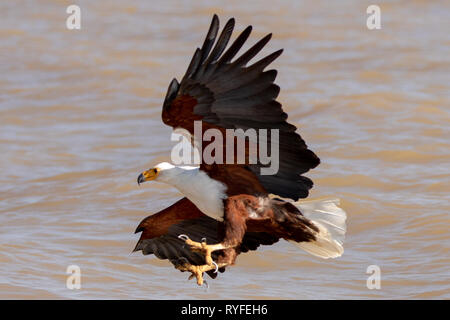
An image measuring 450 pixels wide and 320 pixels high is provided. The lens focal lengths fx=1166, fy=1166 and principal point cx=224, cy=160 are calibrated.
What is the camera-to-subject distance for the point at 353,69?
548 inches

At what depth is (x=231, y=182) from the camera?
22.8 feet

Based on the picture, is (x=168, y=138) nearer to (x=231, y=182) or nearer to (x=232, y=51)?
(x=231, y=182)

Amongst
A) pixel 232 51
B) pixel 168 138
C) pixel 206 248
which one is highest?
pixel 168 138

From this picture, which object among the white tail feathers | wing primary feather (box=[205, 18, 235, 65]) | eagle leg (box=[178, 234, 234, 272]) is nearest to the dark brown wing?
the white tail feathers

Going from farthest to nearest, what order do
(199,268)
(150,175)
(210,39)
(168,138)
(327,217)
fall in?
(168,138)
(327,217)
(150,175)
(199,268)
(210,39)

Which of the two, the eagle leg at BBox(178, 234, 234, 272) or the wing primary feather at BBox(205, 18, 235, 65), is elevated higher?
the wing primary feather at BBox(205, 18, 235, 65)

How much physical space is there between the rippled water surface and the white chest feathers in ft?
5.34

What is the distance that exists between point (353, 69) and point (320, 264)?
5317mm

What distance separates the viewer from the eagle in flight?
21.4 ft

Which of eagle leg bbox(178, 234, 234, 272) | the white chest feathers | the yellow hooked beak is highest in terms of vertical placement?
the yellow hooked beak

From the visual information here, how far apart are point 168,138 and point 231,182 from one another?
5343 mm

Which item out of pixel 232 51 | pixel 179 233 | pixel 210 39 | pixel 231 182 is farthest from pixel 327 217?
pixel 210 39

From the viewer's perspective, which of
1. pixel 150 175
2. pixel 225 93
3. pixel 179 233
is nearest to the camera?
pixel 225 93

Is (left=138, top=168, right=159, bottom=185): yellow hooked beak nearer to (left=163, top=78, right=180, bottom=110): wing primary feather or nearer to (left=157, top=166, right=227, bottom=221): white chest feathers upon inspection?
(left=157, top=166, right=227, bottom=221): white chest feathers
